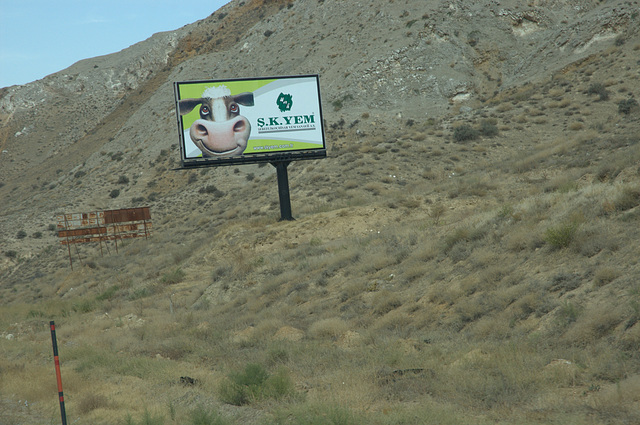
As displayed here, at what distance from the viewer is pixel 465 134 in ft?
114

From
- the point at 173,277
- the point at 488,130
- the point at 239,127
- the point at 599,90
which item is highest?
the point at 599,90

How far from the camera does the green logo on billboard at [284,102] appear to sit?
25.1 metres

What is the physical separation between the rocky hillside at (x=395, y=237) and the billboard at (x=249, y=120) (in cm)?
326

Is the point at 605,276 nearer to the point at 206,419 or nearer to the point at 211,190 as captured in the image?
the point at 206,419

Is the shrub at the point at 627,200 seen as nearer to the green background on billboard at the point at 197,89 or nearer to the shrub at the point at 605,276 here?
the shrub at the point at 605,276

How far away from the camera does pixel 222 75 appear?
63812 mm

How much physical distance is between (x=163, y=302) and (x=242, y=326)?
6644mm

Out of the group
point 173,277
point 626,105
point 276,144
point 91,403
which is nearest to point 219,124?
point 276,144

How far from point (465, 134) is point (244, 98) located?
15750 millimetres

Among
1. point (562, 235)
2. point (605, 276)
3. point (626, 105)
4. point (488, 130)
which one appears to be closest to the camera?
point (605, 276)

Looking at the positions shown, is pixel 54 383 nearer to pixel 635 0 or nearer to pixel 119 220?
pixel 119 220

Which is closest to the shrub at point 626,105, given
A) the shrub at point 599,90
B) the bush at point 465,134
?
the shrub at point 599,90

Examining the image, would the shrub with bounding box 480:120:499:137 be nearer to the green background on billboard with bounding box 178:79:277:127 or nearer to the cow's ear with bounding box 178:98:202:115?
the green background on billboard with bounding box 178:79:277:127

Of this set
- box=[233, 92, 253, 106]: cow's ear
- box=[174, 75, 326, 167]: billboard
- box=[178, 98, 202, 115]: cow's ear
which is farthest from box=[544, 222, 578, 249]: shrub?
box=[178, 98, 202, 115]: cow's ear
